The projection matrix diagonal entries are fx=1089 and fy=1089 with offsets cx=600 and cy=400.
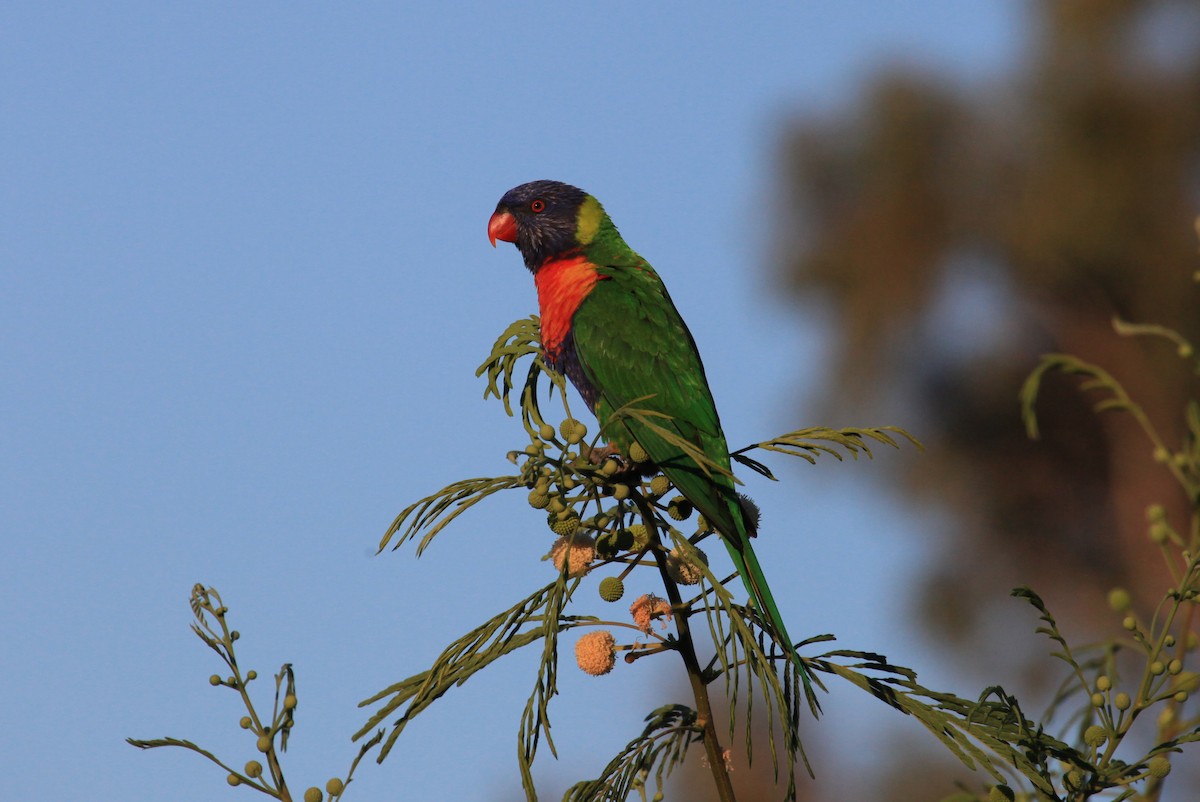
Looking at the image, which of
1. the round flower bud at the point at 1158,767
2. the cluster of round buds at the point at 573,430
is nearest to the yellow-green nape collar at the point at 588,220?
the cluster of round buds at the point at 573,430

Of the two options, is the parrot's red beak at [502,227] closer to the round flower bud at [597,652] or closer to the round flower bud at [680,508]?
the round flower bud at [680,508]

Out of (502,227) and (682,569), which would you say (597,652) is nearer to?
(682,569)

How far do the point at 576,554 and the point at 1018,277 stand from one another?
17.4 m

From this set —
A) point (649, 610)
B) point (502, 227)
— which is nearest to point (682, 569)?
point (649, 610)

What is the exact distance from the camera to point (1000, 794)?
1.91m

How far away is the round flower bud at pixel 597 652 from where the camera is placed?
2.11 m

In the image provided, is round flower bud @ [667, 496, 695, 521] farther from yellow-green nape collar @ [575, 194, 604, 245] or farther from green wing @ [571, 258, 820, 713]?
yellow-green nape collar @ [575, 194, 604, 245]

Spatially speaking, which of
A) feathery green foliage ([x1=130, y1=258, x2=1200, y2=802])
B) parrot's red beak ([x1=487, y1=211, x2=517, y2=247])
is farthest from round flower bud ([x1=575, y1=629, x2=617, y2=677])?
parrot's red beak ([x1=487, y1=211, x2=517, y2=247])

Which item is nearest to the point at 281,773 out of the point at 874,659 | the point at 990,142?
the point at 874,659

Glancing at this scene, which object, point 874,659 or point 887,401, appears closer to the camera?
point 874,659

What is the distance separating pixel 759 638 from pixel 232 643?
3.19 ft

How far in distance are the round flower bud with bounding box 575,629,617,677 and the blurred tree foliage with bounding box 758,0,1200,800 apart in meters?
15.1

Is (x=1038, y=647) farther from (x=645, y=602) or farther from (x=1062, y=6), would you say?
(x=645, y=602)

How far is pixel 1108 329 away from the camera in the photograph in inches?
661
